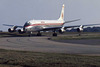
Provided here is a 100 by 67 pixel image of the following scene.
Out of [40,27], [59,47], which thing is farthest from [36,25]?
[59,47]

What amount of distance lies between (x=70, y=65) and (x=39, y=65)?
1603 millimetres

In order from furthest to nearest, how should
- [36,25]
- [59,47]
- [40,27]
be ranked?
1. [40,27]
2. [36,25]
3. [59,47]

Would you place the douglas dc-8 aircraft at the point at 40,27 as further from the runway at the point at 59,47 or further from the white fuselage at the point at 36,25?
the runway at the point at 59,47

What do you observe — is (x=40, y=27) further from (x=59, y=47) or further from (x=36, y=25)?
(x=59, y=47)

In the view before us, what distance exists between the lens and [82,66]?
12.6 meters

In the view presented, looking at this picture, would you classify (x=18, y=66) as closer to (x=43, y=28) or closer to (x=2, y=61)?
(x=2, y=61)

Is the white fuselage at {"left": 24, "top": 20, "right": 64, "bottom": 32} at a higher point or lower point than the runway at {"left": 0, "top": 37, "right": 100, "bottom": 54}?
higher

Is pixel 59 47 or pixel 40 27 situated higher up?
pixel 40 27

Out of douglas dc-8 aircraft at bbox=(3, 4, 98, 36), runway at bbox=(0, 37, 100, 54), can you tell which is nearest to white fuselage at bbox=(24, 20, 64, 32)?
douglas dc-8 aircraft at bbox=(3, 4, 98, 36)

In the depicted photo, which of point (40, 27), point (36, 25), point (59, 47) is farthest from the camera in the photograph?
point (40, 27)

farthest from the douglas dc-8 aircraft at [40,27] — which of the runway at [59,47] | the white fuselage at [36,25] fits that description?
the runway at [59,47]

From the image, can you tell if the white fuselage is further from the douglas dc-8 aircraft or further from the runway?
the runway

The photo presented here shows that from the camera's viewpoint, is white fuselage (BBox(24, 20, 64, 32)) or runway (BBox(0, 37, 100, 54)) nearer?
runway (BBox(0, 37, 100, 54))

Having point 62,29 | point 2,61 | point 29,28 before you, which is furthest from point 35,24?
point 2,61
